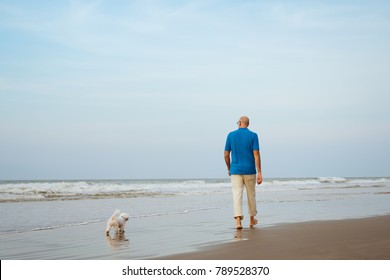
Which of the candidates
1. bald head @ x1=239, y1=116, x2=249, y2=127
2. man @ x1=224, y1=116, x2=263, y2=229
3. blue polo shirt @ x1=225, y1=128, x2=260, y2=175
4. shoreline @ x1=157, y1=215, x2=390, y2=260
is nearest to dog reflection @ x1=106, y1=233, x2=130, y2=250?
shoreline @ x1=157, y1=215, x2=390, y2=260

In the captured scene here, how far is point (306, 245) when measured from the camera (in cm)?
561

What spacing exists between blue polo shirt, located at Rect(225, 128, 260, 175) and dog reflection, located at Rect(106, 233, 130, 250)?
234cm

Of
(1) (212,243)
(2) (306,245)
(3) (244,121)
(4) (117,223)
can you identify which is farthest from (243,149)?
(2) (306,245)

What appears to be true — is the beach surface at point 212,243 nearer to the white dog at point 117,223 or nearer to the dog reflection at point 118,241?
the dog reflection at point 118,241

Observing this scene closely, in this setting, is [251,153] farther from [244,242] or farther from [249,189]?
[244,242]

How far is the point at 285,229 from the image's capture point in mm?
7695

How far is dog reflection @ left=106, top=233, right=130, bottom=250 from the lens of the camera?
6.64 meters

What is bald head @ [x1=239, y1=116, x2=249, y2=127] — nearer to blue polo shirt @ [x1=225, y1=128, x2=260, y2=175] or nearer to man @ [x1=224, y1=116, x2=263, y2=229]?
man @ [x1=224, y1=116, x2=263, y2=229]

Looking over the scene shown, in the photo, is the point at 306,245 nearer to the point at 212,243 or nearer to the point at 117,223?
the point at 212,243

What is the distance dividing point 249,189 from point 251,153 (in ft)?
2.21

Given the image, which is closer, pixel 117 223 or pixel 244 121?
pixel 117 223

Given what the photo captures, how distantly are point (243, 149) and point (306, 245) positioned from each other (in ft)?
9.51

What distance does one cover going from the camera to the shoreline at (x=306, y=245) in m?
4.88
